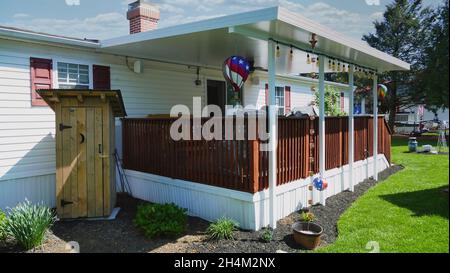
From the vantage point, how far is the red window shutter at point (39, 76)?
19.5ft

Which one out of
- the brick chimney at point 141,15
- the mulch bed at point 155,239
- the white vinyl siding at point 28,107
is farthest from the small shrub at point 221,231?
the brick chimney at point 141,15

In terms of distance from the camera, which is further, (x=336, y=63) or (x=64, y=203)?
(x=336, y=63)

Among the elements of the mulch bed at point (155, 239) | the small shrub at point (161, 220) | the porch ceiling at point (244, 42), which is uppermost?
the porch ceiling at point (244, 42)

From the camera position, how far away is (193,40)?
19.2ft

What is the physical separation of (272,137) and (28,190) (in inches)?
178

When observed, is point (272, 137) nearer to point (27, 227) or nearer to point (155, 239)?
point (155, 239)

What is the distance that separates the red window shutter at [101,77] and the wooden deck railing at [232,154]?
34.5 inches

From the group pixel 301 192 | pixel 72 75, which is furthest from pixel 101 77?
pixel 301 192

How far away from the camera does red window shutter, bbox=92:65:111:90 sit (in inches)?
269

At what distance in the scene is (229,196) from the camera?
5.03m

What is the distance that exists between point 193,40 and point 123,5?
383 centimetres

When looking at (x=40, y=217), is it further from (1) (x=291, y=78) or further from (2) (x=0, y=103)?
(1) (x=291, y=78)

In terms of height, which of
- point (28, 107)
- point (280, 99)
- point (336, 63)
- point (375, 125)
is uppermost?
point (336, 63)

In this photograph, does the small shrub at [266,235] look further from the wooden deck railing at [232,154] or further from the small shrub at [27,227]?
the small shrub at [27,227]
